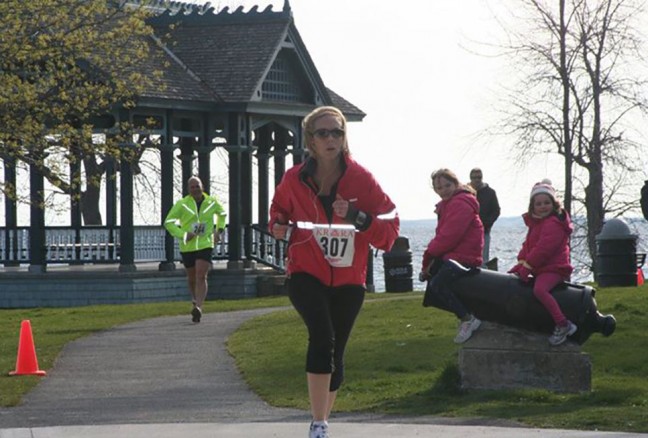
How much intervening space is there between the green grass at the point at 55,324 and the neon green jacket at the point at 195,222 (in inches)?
62.8

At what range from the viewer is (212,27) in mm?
37719

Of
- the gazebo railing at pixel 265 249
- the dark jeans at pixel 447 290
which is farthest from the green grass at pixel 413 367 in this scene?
the gazebo railing at pixel 265 249

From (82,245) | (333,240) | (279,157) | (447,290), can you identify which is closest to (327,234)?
(333,240)

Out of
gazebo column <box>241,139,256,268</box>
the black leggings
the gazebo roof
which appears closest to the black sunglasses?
the black leggings

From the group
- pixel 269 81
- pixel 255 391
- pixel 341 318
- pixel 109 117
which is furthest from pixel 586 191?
pixel 341 318

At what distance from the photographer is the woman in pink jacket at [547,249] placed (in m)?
13.9

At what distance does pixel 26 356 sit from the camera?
1692 centimetres

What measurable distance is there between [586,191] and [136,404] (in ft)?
95.4

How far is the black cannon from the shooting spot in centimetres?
1377

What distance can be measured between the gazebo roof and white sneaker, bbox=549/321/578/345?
828 inches

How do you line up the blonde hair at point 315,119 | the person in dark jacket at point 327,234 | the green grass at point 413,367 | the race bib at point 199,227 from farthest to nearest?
the race bib at point 199,227
the green grass at point 413,367
the blonde hair at point 315,119
the person in dark jacket at point 327,234

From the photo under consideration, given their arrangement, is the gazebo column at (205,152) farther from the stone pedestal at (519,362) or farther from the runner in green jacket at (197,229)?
the stone pedestal at (519,362)

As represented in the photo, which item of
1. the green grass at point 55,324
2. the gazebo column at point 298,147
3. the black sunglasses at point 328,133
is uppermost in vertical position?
the gazebo column at point 298,147

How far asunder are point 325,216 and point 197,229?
489 inches
